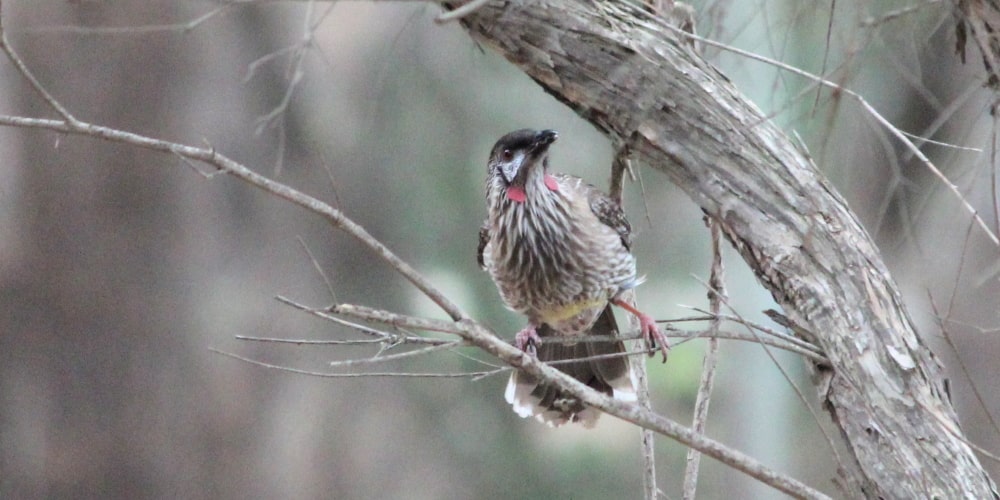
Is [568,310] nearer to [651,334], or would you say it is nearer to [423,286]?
[651,334]

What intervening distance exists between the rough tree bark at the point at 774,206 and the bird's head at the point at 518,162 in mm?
456

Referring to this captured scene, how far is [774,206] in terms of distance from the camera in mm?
2096

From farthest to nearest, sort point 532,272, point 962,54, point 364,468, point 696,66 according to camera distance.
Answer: point 364,468
point 532,272
point 696,66
point 962,54

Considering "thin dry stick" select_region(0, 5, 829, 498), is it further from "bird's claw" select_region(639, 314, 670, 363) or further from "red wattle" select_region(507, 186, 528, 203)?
Answer: "red wattle" select_region(507, 186, 528, 203)

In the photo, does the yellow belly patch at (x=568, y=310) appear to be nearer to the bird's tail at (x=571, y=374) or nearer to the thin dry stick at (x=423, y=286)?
the bird's tail at (x=571, y=374)

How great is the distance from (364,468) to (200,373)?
0.90 metres

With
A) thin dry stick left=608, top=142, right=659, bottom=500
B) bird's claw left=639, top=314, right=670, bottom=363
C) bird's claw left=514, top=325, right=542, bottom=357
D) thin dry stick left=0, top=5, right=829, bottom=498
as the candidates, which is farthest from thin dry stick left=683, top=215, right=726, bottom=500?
thin dry stick left=0, top=5, right=829, bottom=498

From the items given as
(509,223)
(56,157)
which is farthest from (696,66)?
(56,157)

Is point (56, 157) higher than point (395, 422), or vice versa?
point (56, 157)

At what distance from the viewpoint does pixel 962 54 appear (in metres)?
1.96

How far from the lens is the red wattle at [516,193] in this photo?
9.32 feet

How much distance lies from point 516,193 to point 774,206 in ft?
3.07

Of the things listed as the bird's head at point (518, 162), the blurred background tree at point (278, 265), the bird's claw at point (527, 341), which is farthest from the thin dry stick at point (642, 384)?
the blurred background tree at point (278, 265)

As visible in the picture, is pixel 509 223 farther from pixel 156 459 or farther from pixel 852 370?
pixel 156 459
